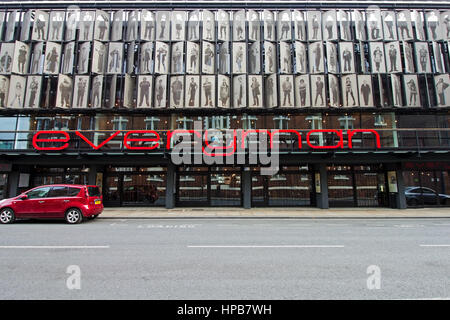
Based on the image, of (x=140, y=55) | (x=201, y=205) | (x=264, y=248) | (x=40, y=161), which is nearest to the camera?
(x=264, y=248)

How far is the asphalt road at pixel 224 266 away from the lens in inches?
152

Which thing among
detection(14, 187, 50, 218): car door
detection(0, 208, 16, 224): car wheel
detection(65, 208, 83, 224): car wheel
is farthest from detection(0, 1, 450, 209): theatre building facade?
detection(0, 208, 16, 224): car wheel

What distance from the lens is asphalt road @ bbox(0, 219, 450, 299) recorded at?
12.7ft

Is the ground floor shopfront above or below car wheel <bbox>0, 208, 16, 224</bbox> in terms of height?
above

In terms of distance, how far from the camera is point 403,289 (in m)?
3.97

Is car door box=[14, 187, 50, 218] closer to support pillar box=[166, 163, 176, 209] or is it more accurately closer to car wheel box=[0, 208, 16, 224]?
car wheel box=[0, 208, 16, 224]

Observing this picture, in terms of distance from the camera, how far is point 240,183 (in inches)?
738

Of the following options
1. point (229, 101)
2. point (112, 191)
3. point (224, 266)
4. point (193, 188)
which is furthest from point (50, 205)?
point (229, 101)

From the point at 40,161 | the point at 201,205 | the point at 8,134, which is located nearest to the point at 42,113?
the point at 8,134

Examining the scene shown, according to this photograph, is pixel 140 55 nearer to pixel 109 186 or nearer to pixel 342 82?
pixel 109 186

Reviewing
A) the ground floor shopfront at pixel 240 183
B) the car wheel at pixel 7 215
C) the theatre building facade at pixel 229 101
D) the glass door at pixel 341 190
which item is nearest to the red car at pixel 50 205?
the car wheel at pixel 7 215

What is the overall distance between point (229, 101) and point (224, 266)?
50.8 ft
